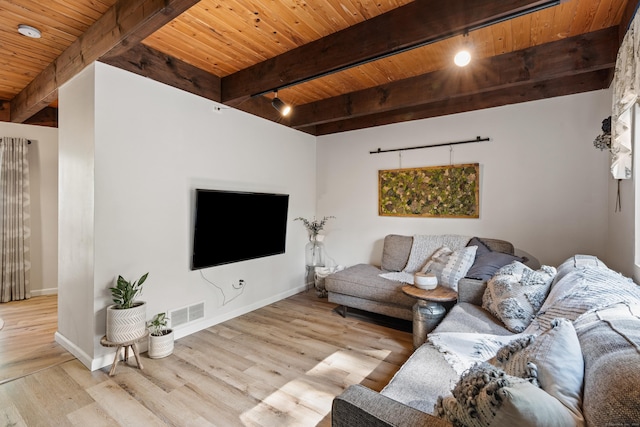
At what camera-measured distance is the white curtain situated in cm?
404

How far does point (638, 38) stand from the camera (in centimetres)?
159

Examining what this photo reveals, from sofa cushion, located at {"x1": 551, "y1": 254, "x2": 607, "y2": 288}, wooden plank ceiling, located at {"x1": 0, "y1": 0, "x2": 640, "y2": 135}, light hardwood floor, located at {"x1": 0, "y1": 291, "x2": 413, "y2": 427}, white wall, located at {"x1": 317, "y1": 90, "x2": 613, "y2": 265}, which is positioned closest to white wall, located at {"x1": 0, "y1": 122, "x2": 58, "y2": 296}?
wooden plank ceiling, located at {"x1": 0, "y1": 0, "x2": 640, "y2": 135}

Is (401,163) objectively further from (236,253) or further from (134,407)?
(134,407)

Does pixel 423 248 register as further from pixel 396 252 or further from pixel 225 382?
pixel 225 382

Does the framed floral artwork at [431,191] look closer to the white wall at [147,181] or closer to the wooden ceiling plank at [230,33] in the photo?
the white wall at [147,181]

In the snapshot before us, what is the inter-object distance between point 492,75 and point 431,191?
151cm

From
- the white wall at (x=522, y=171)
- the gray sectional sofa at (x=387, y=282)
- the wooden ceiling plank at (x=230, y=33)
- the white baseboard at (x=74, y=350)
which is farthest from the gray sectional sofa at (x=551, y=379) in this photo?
the wooden ceiling plank at (x=230, y=33)

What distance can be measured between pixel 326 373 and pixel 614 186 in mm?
3049

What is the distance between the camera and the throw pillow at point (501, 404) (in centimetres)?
75

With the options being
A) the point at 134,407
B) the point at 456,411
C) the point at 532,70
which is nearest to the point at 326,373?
the point at 134,407

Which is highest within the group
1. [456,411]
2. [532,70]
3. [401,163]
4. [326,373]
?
[532,70]

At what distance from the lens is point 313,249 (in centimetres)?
482

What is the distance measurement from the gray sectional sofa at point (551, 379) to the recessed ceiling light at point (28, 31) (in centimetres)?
341

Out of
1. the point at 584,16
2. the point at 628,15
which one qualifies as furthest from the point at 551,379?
the point at 584,16
